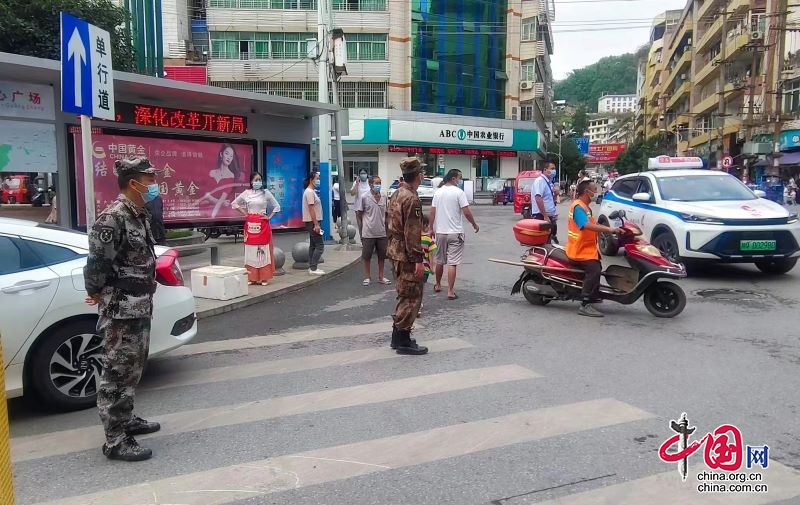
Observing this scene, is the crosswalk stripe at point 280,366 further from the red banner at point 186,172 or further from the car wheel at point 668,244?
the red banner at point 186,172

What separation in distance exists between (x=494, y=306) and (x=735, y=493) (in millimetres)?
4967

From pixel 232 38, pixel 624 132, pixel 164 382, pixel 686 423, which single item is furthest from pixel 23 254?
pixel 624 132

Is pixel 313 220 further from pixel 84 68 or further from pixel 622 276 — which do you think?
pixel 622 276

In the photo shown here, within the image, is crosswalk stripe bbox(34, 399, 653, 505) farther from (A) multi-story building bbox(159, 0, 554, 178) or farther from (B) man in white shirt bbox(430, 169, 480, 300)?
(A) multi-story building bbox(159, 0, 554, 178)

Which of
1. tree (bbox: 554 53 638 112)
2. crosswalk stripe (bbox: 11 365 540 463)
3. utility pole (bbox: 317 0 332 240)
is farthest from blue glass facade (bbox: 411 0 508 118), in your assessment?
tree (bbox: 554 53 638 112)

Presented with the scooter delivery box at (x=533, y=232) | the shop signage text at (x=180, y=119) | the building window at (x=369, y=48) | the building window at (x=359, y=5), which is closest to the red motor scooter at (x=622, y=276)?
the scooter delivery box at (x=533, y=232)

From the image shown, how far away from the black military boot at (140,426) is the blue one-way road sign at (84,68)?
3.15 meters

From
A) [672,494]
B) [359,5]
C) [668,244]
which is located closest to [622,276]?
[668,244]

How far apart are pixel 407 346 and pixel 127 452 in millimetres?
2866

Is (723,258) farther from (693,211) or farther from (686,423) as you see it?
(686,423)

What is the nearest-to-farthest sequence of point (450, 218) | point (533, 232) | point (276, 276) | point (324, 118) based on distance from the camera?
1. point (533, 232)
2. point (450, 218)
3. point (276, 276)
4. point (324, 118)

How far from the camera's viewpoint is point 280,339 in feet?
22.3

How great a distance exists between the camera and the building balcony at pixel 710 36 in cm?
4656

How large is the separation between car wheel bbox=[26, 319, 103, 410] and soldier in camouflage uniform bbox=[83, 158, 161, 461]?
0.83 metres
